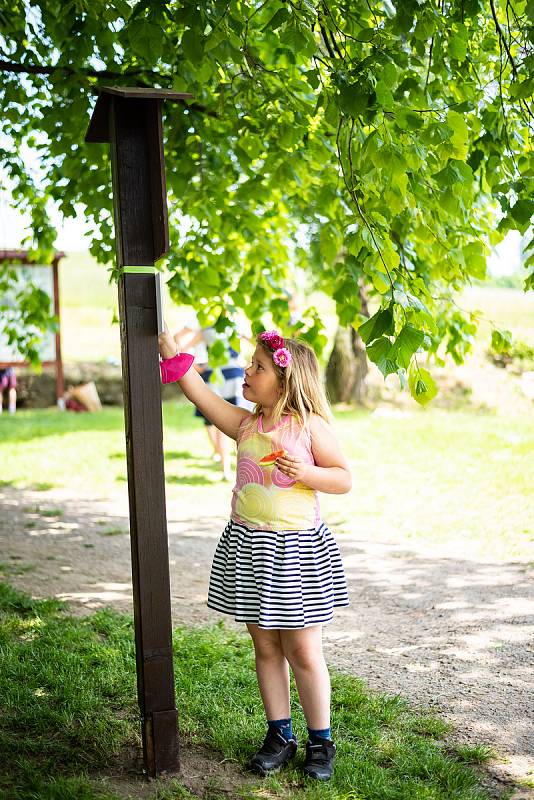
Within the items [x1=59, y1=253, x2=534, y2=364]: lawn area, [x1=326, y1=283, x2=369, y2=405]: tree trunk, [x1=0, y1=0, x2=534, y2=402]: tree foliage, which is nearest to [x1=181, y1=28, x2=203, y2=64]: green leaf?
[x1=0, y1=0, x2=534, y2=402]: tree foliage

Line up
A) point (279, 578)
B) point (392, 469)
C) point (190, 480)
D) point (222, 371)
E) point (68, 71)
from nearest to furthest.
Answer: point (279, 578), point (68, 71), point (222, 371), point (190, 480), point (392, 469)

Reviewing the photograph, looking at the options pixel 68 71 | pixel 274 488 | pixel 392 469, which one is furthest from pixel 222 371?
pixel 274 488

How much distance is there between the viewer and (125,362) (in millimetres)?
3043

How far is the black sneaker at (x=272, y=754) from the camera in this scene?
3.02 metres

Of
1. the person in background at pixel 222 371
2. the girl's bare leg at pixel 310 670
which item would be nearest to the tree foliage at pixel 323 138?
the girl's bare leg at pixel 310 670

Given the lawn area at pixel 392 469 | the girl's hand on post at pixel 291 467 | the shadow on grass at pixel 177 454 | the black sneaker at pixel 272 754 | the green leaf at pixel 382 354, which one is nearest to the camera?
the green leaf at pixel 382 354

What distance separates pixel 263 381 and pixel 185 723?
136cm

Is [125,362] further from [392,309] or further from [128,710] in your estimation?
[128,710]

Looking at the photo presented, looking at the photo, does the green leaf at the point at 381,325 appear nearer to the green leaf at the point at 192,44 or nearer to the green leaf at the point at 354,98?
the green leaf at the point at 354,98

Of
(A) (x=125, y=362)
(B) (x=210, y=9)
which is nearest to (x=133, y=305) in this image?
(A) (x=125, y=362)

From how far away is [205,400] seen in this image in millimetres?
3215

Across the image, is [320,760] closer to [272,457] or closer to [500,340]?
[272,457]

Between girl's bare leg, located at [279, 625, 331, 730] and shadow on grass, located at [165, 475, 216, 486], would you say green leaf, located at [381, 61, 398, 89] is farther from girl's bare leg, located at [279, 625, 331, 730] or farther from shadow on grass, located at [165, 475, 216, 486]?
shadow on grass, located at [165, 475, 216, 486]

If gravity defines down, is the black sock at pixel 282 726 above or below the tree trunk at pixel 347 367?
below
